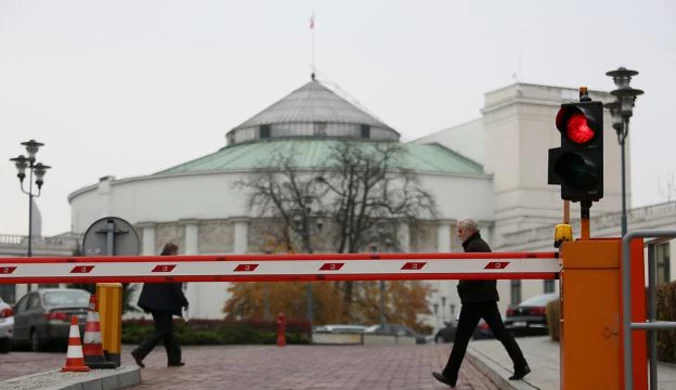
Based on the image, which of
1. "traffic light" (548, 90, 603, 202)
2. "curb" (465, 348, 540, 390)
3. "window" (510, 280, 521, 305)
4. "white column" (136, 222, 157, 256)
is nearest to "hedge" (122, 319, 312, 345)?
"curb" (465, 348, 540, 390)

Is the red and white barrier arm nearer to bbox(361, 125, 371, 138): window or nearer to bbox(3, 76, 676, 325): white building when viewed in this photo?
bbox(3, 76, 676, 325): white building

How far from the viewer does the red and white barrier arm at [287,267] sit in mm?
13445

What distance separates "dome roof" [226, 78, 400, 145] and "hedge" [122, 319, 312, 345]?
3178 inches

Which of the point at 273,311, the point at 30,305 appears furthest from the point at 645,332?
the point at 273,311

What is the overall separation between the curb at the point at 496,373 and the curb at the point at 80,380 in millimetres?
4303

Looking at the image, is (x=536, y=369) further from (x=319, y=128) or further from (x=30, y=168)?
(x=319, y=128)

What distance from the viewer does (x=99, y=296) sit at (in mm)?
17547

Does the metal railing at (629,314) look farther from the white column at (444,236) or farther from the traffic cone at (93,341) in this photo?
the white column at (444,236)

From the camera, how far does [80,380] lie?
14.6 metres

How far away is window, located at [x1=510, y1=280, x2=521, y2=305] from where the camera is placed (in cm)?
9981

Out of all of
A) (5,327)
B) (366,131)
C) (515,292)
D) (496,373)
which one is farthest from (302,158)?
(496,373)

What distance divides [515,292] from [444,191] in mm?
18182

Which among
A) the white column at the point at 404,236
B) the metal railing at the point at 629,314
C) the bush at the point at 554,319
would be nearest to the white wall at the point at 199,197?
the white column at the point at 404,236

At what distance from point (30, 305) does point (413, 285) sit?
55.7 metres
